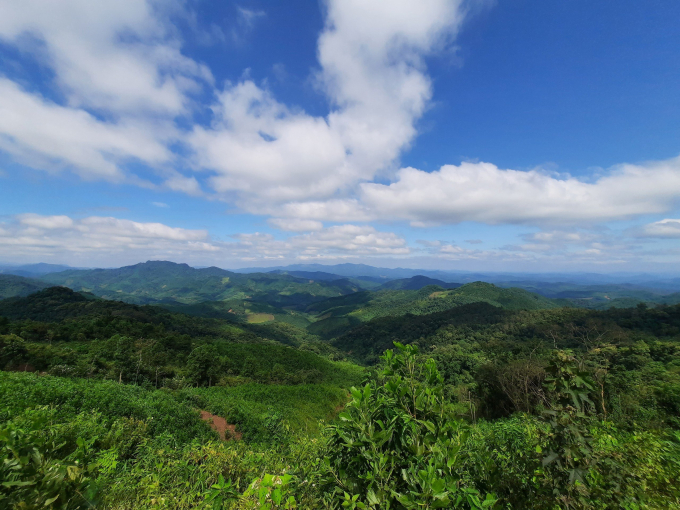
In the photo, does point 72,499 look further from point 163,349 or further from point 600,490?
point 163,349

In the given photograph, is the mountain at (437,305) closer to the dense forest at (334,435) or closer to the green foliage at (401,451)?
the dense forest at (334,435)

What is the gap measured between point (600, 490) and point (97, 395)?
1852 cm

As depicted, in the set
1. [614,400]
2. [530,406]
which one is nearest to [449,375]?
[530,406]

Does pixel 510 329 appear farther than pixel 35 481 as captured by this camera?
Yes

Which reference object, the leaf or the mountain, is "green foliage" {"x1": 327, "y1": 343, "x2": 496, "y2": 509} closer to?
the leaf

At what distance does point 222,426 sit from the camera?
1881cm

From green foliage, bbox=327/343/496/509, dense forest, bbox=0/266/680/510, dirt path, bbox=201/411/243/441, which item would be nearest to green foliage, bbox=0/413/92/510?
dense forest, bbox=0/266/680/510

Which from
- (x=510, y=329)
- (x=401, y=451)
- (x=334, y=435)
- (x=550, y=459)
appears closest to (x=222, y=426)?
(x=334, y=435)

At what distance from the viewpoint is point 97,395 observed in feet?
42.4

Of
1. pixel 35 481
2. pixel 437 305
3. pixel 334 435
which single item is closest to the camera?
pixel 35 481

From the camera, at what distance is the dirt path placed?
17.4m

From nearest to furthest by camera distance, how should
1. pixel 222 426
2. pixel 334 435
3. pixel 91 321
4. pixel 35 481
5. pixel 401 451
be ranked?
1. pixel 35 481
2. pixel 401 451
3. pixel 334 435
4. pixel 222 426
5. pixel 91 321

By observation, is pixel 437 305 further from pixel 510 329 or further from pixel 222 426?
pixel 222 426

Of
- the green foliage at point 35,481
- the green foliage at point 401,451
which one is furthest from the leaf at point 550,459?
the green foliage at point 35,481
